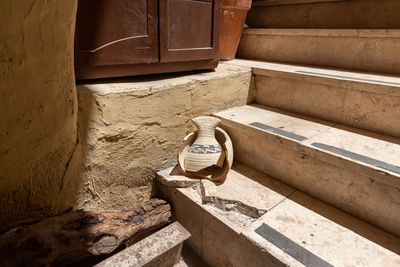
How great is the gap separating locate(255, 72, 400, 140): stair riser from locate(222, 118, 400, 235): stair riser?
0.50m

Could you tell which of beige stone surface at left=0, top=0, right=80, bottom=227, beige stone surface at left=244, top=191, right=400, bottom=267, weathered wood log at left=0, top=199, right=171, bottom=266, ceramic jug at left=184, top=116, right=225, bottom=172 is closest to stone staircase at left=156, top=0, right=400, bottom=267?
beige stone surface at left=244, top=191, right=400, bottom=267

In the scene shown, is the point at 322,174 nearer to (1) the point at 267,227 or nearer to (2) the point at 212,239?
(1) the point at 267,227

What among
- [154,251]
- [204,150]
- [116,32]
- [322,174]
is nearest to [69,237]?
[154,251]

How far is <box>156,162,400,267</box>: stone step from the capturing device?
47.8 inches

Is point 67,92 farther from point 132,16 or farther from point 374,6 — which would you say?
point 374,6

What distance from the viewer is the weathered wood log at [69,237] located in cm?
107

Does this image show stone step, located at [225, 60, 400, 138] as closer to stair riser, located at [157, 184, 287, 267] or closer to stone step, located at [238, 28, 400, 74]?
stone step, located at [238, 28, 400, 74]

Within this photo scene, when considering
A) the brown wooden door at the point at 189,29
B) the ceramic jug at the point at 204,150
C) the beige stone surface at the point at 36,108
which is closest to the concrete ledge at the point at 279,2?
the brown wooden door at the point at 189,29

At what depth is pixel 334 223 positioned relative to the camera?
4.56 feet

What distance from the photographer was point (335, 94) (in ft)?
5.99

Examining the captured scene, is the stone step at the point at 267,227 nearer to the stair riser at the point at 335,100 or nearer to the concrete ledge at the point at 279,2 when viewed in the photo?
the stair riser at the point at 335,100

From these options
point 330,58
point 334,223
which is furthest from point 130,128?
point 330,58

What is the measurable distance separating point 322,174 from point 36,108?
141cm

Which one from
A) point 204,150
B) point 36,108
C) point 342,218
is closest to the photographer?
point 36,108
